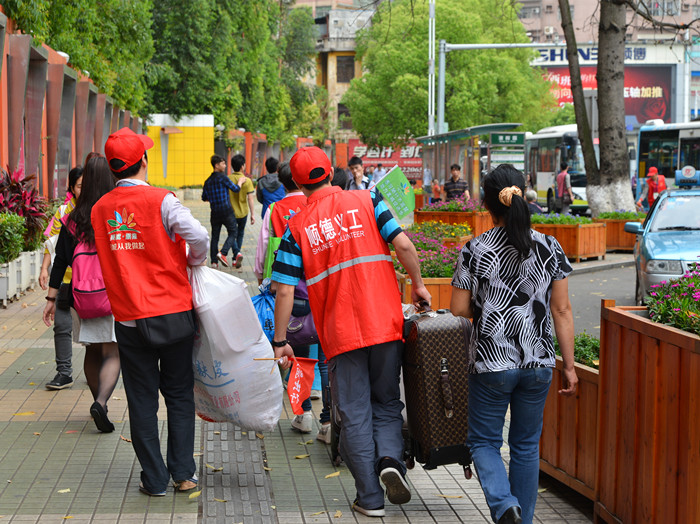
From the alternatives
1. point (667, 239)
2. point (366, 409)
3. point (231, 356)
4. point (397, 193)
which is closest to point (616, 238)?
point (667, 239)

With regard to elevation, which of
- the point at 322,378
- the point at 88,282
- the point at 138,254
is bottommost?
the point at 322,378

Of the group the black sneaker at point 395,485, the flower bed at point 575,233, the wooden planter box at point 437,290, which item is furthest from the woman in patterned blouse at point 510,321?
the flower bed at point 575,233

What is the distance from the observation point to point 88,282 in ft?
20.4

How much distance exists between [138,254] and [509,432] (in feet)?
6.67

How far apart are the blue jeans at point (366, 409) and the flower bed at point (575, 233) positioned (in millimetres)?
13584

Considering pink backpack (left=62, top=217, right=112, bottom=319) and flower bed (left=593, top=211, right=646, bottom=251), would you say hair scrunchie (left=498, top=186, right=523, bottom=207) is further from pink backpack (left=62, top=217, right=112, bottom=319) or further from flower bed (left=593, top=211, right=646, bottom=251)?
flower bed (left=593, top=211, right=646, bottom=251)

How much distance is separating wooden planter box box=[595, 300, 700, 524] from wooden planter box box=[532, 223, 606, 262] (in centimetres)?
1369

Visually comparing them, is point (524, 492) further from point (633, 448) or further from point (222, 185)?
point (222, 185)

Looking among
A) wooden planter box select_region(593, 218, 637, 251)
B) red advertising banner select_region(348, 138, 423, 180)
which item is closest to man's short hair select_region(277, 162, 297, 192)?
wooden planter box select_region(593, 218, 637, 251)

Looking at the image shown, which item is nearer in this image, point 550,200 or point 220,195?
point 220,195

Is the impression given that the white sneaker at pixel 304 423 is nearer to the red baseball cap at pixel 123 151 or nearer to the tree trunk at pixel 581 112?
the red baseball cap at pixel 123 151

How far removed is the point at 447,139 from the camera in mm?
30234

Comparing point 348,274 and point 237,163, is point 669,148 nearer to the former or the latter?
point 237,163

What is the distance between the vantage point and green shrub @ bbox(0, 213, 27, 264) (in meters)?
12.2
